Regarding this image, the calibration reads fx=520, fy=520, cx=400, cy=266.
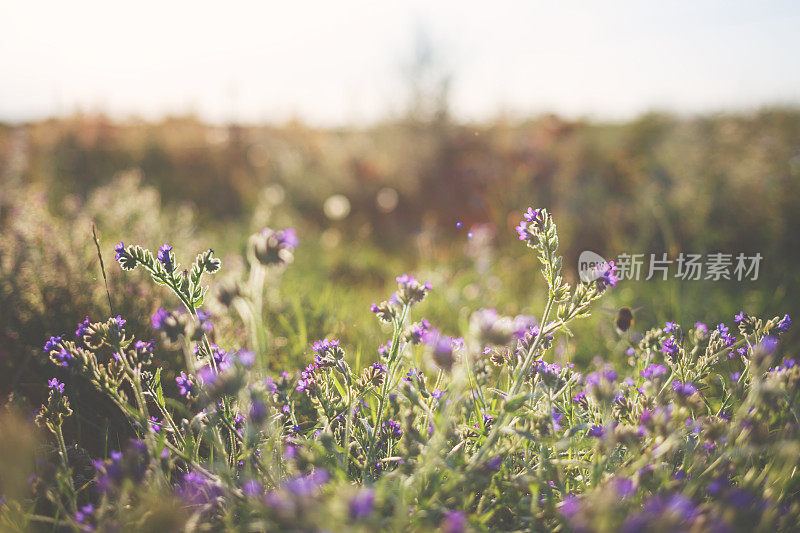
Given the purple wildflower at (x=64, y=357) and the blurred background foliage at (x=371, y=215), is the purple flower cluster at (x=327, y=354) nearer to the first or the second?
the blurred background foliage at (x=371, y=215)

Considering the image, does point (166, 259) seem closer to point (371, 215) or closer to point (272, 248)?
point (272, 248)

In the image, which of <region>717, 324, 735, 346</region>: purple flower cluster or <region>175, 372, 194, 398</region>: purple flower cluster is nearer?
<region>175, 372, 194, 398</region>: purple flower cluster

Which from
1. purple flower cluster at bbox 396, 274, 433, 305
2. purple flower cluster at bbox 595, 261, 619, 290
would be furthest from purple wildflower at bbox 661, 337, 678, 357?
purple flower cluster at bbox 396, 274, 433, 305

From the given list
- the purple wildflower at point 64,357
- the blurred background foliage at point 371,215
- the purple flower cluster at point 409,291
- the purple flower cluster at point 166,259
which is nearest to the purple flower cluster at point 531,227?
the purple flower cluster at point 409,291

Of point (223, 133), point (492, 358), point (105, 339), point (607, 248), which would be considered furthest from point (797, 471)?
point (223, 133)

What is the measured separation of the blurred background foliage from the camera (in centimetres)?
232

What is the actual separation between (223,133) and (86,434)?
9770 mm

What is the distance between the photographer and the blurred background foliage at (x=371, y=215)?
2316mm

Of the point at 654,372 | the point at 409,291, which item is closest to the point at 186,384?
the point at 409,291

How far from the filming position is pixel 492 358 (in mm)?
1526

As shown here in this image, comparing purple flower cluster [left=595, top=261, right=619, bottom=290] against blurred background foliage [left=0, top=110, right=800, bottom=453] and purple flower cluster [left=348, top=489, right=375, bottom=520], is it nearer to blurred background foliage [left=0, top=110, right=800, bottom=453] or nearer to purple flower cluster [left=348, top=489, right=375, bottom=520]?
blurred background foliage [left=0, top=110, right=800, bottom=453]

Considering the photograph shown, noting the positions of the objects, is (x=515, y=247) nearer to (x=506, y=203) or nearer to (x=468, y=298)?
(x=506, y=203)

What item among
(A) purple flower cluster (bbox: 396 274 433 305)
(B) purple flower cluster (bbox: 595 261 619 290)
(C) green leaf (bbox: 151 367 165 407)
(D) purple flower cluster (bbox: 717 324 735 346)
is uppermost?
(B) purple flower cluster (bbox: 595 261 619 290)

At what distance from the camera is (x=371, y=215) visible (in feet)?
23.1
